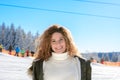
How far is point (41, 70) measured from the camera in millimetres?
3609

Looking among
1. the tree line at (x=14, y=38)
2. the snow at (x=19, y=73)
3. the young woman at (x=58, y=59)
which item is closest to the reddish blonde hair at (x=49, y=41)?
the young woman at (x=58, y=59)

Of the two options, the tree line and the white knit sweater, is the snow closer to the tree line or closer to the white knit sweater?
the white knit sweater

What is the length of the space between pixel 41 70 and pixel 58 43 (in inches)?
13.2

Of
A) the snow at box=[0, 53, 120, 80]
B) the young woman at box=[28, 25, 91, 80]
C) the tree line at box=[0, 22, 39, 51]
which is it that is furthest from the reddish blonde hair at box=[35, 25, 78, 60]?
the tree line at box=[0, 22, 39, 51]

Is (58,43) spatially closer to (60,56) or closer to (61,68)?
(60,56)

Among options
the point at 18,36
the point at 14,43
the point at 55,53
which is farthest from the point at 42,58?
the point at 18,36

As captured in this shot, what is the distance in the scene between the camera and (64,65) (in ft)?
12.0

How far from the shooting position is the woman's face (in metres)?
3.63

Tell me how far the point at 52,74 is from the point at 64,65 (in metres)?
0.17

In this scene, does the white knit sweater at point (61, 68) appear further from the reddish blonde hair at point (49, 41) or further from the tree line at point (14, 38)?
the tree line at point (14, 38)

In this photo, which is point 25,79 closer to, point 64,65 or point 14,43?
point 64,65

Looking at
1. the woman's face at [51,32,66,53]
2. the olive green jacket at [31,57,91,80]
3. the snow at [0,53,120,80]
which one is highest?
the woman's face at [51,32,66,53]

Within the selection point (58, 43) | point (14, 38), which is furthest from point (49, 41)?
point (14, 38)

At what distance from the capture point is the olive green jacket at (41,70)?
355 cm
